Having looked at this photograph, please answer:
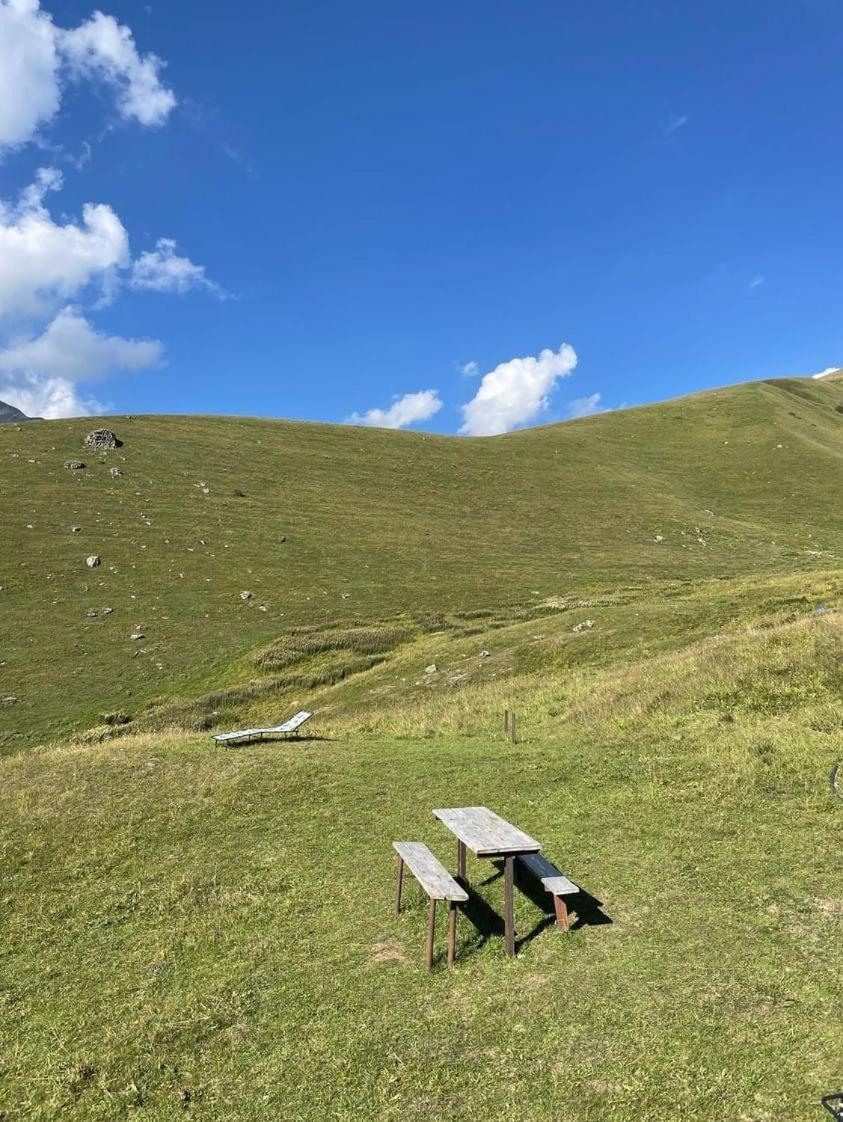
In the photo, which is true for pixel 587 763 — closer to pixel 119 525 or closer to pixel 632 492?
pixel 119 525

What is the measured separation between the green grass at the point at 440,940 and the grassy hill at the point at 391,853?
52mm

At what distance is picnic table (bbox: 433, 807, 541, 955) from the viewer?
9789 millimetres

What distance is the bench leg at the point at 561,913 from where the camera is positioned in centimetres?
1020

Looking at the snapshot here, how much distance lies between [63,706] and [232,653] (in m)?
9.99

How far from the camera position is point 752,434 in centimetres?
11056

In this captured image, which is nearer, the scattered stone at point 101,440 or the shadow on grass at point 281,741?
the shadow on grass at point 281,741

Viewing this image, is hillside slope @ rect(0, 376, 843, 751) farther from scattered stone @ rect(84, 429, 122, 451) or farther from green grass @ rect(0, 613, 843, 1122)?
green grass @ rect(0, 613, 843, 1122)

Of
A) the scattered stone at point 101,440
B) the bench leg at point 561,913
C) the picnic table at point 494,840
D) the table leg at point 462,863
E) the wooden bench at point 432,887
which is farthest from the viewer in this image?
the scattered stone at point 101,440

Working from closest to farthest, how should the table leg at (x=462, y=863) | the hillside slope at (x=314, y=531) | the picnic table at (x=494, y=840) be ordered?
1. the picnic table at (x=494, y=840)
2. the table leg at (x=462, y=863)
3. the hillside slope at (x=314, y=531)

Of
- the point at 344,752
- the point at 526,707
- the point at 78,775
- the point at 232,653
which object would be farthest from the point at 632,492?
the point at 78,775

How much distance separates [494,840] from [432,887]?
48.4 inches

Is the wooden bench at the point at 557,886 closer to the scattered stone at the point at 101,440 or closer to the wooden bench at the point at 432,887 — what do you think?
the wooden bench at the point at 432,887

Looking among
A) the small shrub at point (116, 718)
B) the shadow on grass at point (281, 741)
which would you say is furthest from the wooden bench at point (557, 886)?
the small shrub at point (116, 718)

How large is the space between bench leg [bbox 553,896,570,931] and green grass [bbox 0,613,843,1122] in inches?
11.2
